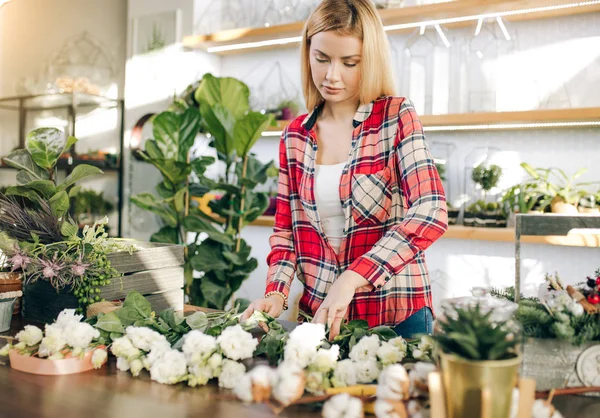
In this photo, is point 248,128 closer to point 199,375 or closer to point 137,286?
point 137,286

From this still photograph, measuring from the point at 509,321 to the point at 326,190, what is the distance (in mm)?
893

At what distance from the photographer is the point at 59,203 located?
152 centimetres

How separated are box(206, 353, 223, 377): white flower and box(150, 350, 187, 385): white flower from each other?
0.04m

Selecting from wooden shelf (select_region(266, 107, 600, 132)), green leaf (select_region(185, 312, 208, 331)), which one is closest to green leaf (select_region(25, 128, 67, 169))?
green leaf (select_region(185, 312, 208, 331))

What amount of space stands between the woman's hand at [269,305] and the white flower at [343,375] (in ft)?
1.33

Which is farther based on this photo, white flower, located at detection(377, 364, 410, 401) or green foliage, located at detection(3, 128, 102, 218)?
green foliage, located at detection(3, 128, 102, 218)

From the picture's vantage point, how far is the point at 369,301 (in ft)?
5.14

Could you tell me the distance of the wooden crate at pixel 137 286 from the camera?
4.83ft

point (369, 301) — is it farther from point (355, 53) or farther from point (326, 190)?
point (355, 53)

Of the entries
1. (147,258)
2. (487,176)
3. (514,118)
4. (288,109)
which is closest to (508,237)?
(487,176)

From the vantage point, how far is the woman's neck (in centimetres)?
164

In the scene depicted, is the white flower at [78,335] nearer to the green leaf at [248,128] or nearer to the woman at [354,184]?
the woman at [354,184]

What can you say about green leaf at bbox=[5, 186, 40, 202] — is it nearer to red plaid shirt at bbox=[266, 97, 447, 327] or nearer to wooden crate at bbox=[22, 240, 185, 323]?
wooden crate at bbox=[22, 240, 185, 323]

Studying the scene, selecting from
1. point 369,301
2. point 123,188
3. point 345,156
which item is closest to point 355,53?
point 345,156
